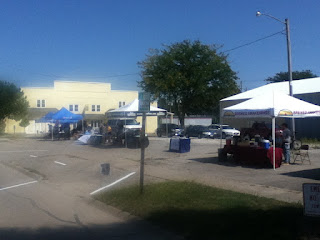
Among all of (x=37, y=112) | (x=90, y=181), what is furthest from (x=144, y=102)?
(x=37, y=112)

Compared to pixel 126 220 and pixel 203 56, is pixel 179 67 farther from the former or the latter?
pixel 126 220

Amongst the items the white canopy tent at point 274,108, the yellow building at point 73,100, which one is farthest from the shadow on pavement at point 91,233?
the yellow building at point 73,100

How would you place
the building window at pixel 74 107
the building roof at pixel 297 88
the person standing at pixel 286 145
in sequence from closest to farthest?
the person standing at pixel 286 145, the building roof at pixel 297 88, the building window at pixel 74 107

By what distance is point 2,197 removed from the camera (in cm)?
1066

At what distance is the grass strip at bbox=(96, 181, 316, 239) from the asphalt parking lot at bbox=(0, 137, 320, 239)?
21.2 inches

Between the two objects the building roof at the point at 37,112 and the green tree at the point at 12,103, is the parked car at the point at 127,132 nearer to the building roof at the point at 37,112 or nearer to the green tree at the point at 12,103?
the green tree at the point at 12,103

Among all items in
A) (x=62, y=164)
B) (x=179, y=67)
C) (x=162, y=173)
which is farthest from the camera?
(x=179, y=67)

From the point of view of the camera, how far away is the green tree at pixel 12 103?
151 ft

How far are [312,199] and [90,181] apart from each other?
27.6ft

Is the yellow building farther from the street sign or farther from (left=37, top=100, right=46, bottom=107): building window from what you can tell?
the street sign

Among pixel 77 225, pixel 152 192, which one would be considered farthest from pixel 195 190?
pixel 77 225

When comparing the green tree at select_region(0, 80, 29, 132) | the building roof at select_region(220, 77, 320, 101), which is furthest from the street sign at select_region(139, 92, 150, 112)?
the green tree at select_region(0, 80, 29, 132)

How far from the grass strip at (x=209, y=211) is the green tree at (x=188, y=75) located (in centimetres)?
3152

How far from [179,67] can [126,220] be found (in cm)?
3506
